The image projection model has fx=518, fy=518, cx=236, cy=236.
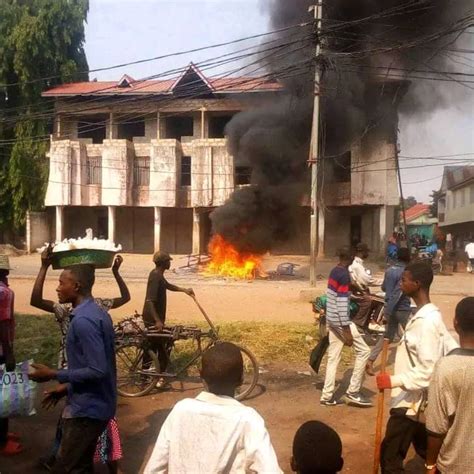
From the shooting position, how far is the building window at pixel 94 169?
29.4 metres

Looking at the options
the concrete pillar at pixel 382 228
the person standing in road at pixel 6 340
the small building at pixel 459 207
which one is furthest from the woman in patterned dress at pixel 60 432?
the small building at pixel 459 207

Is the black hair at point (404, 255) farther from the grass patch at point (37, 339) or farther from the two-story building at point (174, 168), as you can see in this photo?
the two-story building at point (174, 168)

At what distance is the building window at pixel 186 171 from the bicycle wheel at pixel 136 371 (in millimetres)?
23689

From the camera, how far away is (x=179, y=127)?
3064cm

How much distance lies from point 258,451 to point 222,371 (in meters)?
0.32

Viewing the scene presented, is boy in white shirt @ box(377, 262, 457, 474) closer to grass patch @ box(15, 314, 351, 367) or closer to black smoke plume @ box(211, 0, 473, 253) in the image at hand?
grass patch @ box(15, 314, 351, 367)

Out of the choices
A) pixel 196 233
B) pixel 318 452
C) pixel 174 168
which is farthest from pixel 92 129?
pixel 318 452

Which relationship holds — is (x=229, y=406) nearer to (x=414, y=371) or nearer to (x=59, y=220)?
(x=414, y=371)

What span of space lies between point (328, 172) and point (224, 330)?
1893 cm

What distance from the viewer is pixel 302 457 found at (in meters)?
1.85

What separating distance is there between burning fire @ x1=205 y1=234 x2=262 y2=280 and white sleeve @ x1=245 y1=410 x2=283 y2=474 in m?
18.4

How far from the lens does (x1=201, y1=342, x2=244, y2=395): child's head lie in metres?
2.04

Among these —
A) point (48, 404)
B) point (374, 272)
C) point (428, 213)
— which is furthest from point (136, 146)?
point (428, 213)

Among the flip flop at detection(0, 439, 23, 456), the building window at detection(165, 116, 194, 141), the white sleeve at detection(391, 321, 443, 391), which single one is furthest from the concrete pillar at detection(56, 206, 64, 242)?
the white sleeve at detection(391, 321, 443, 391)
